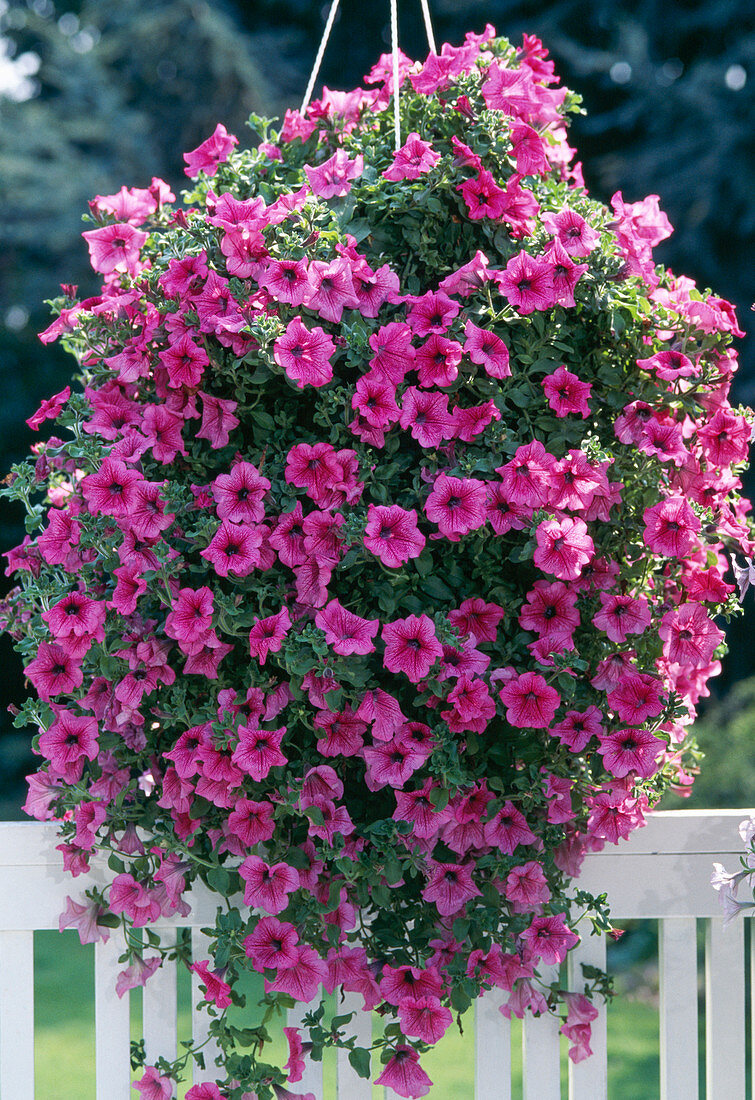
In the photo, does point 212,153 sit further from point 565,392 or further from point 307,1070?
point 307,1070

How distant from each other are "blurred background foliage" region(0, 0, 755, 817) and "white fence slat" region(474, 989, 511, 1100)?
246cm

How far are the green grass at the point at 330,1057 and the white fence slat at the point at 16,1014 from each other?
4.93ft

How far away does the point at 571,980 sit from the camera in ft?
4.20

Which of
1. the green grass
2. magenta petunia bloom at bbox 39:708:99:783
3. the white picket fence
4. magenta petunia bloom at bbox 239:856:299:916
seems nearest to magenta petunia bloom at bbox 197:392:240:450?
magenta petunia bloom at bbox 39:708:99:783

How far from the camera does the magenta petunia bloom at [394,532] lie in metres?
1.00

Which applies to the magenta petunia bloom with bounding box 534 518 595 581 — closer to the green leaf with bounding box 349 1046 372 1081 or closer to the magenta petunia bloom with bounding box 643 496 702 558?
the magenta petunia bloom with bounding box 643 496 702 558

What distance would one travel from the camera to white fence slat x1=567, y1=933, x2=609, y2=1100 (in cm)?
128

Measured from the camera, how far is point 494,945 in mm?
1117

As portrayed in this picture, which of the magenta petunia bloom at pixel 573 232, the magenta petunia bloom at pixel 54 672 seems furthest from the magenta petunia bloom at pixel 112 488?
the magenta petunia bloom at pixel 573 232

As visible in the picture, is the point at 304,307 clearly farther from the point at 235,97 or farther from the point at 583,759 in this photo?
the point at 235,97

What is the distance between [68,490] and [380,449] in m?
0.45

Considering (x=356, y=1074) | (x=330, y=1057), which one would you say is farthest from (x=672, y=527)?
(x=330, y=1057)

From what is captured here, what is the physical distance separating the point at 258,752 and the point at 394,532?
0.26 m

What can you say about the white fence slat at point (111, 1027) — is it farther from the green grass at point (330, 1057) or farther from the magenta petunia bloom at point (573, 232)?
the green grass at point (330, 1057)
